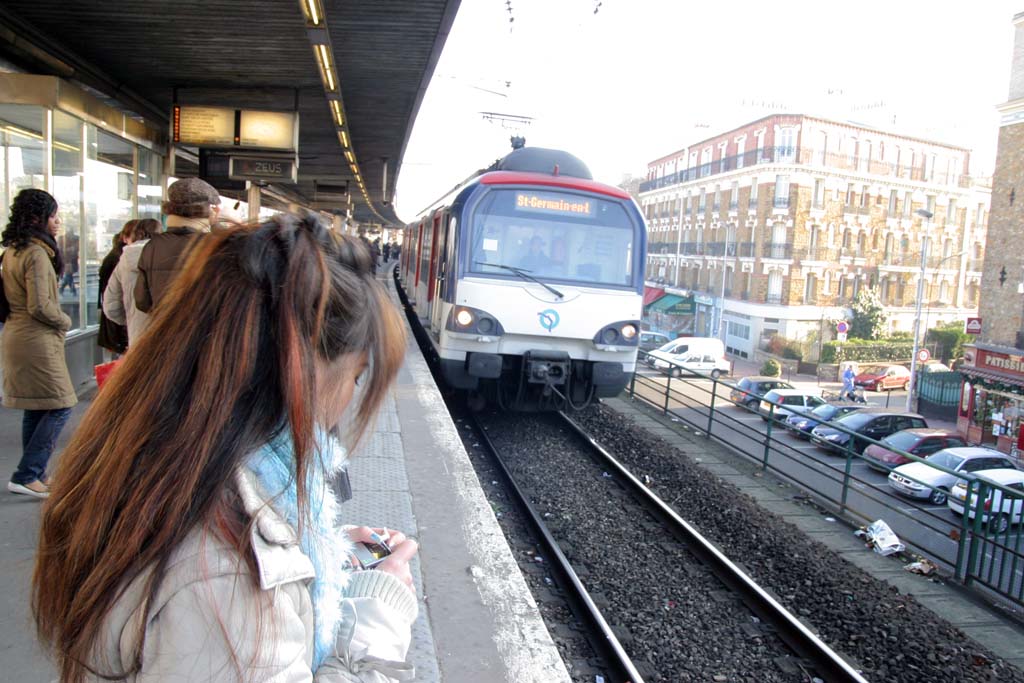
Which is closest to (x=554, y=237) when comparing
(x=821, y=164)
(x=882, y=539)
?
(x=882, y=539)

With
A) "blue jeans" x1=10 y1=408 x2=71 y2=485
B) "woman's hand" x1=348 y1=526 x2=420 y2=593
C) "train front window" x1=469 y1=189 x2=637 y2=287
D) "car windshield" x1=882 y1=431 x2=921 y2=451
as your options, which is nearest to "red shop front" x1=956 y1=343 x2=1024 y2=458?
"car windshield" x1=882 y1=431 x2=921 y2=451

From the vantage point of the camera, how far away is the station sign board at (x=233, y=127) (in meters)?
9.45

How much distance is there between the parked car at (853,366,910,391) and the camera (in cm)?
3762

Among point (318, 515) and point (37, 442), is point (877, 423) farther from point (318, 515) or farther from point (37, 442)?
point (318, 515)

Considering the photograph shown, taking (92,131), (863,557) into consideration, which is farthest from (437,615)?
(92,131)

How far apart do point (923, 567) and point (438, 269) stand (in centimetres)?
678

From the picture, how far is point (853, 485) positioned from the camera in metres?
13.8

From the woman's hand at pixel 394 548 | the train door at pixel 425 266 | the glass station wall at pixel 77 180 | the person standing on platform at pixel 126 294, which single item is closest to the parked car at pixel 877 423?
the train door at pixel 425 266

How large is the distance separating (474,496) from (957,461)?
15709mm

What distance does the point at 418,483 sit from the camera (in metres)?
5.20

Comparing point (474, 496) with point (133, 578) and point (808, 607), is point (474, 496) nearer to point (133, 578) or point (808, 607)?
point (808, 607)

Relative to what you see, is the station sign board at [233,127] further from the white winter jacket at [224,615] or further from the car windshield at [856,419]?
the car windshield at [856,419]

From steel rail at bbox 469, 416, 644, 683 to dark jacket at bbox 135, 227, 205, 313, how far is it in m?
3.35

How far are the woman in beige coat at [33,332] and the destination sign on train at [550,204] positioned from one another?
18.2ft
